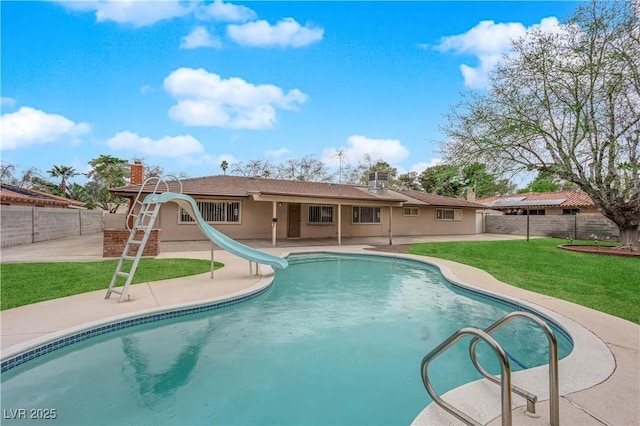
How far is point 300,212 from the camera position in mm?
18281

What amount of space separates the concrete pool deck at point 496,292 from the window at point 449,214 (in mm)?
13894

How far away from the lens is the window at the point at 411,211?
2134 centimetres

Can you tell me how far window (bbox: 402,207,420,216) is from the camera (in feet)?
70.0

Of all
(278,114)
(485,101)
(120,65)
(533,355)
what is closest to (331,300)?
(533,355)

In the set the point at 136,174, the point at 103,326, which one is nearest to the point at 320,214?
the point at 136,174

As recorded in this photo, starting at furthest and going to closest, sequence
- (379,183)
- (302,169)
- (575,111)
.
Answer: (302,169) → (379,183) → (575,111)

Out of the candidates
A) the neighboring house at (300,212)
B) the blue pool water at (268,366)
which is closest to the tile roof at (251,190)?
the neighboring house at (300,212)

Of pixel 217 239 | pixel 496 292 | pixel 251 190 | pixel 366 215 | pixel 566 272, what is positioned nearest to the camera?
pixel 496 292

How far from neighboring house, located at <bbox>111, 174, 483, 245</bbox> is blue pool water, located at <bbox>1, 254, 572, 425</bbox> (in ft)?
27.5

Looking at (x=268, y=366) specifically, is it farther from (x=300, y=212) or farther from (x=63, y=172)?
(x=63, y=172)

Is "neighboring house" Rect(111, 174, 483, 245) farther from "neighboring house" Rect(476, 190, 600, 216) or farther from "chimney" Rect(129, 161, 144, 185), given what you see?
"neighboring house" Rect(476, 190, 600, 216)

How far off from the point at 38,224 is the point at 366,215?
16.8 m

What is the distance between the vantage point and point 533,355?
450 cm

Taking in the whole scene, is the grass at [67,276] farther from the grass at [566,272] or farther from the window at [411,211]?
the window at [411,211]
